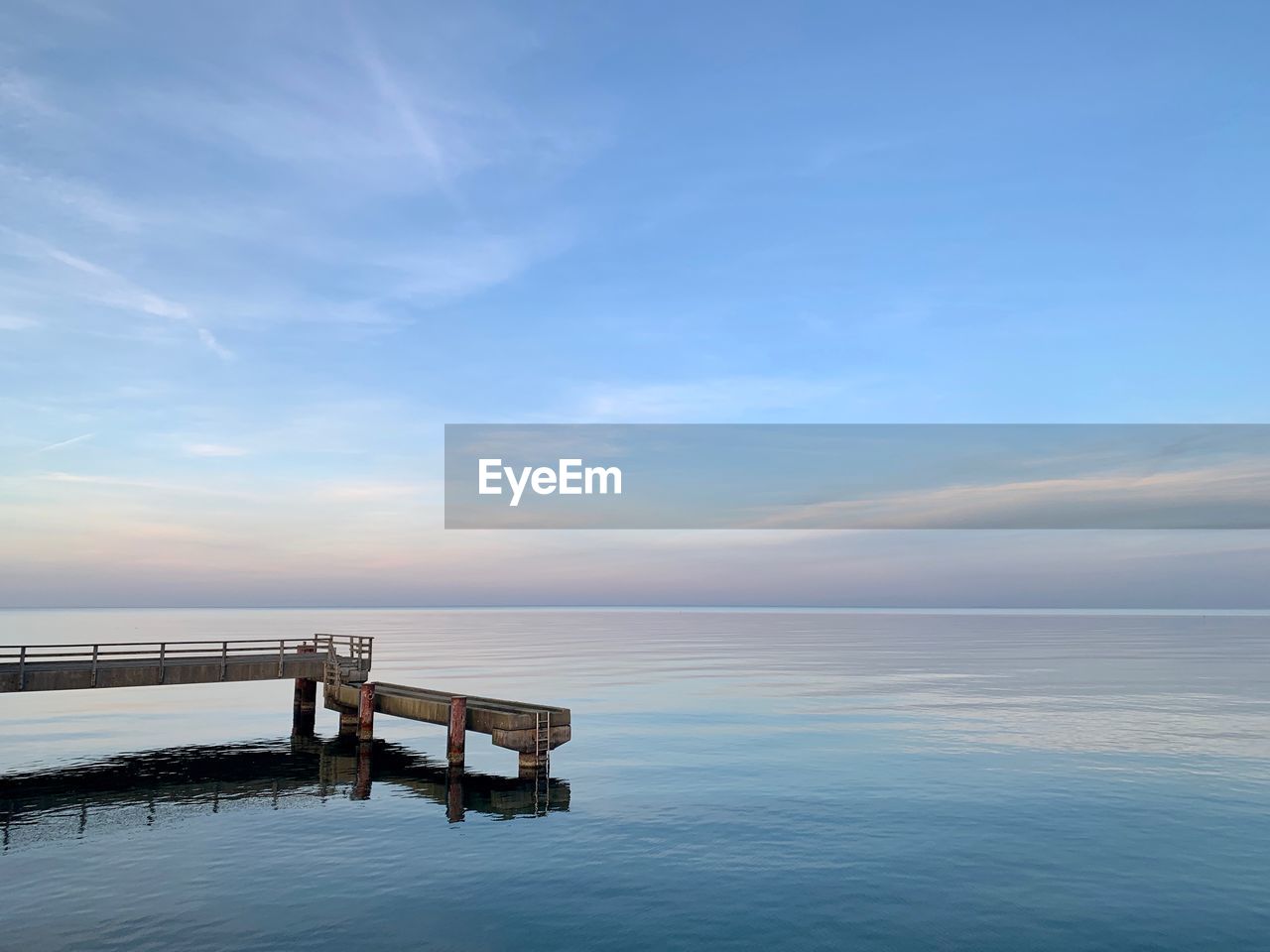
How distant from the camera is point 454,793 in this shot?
33.1 m

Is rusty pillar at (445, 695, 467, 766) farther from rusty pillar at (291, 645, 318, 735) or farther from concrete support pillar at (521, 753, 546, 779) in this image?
rusty pillar at (291, 645, 318, 735)

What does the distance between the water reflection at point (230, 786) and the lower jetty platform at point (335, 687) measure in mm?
1641

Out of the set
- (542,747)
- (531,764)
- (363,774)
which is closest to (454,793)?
(531,764)

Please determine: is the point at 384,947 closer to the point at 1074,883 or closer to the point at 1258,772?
the point at 1074,883

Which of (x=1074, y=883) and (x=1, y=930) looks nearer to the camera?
(x=1, y=930)

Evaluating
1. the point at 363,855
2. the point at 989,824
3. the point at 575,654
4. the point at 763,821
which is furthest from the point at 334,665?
the point at 575,654

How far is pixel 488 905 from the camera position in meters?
20.5

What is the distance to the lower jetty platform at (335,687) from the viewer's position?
3403 cm

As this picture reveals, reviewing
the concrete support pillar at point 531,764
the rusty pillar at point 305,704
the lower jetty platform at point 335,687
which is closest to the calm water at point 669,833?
the concrete support pillar at point 531,764

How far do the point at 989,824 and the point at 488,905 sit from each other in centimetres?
1696

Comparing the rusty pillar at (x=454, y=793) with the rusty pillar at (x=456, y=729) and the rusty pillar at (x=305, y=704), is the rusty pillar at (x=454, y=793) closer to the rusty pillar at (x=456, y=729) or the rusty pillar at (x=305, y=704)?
the rusty pillar at (x=456, y=729)

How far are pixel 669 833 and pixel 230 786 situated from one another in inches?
759

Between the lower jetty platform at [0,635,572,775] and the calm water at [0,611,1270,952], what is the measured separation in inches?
77.1

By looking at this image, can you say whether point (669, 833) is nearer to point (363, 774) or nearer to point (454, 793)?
point (454, 793)
